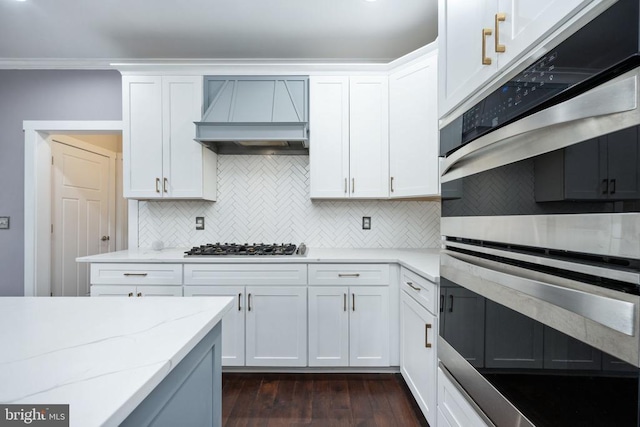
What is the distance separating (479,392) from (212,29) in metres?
2.89

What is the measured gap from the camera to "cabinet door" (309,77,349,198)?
2648 mm

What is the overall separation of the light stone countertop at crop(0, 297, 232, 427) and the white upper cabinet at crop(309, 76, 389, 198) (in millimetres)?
1763

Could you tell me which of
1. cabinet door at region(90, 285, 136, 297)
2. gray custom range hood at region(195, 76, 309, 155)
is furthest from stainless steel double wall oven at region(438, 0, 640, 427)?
cabinet door at region(90, 285, 136, 297)

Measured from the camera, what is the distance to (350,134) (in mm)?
2664

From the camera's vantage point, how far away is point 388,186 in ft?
8.64

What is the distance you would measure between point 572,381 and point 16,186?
4260 millimetres

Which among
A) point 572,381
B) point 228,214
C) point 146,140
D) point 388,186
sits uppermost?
point 146,140

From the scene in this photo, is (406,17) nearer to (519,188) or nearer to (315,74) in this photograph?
(315,74)

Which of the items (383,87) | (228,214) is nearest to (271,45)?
Result: (383,87)

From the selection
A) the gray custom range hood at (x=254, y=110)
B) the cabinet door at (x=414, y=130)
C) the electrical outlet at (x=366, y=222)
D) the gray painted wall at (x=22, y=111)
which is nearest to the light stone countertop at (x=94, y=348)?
the gray custom range hood at (x=254, y=110)

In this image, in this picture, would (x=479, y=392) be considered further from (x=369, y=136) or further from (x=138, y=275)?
(x=138, y=275)

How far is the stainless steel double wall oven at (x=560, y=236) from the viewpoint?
19.5 inches

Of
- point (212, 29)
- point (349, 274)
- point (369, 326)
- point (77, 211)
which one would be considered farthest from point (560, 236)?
point (77, 211)

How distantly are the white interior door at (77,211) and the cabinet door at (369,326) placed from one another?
10.5ft
